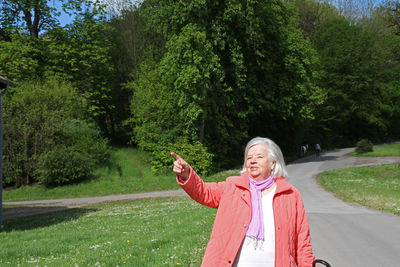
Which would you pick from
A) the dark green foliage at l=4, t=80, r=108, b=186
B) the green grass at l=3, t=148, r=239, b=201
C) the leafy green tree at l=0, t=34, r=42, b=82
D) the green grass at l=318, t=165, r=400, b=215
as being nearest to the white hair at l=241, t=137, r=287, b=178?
the green grass at l=318, t=165, r=400, b=215

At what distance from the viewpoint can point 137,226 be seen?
402 inches

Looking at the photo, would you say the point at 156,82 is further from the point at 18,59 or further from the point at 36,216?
the point at 36,216

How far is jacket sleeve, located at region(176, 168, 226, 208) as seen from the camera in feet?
10.3

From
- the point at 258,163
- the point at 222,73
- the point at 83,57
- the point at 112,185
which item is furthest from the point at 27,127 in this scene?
the point at 258,163

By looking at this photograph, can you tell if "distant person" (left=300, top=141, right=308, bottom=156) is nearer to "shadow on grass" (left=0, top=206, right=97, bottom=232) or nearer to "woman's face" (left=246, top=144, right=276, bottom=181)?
"shadow on grass" (left=0, top=206, right=97, bottom=232)

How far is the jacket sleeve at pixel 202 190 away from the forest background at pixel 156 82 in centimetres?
2244

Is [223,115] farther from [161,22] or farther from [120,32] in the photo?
[120,32]

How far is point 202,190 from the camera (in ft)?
10.5

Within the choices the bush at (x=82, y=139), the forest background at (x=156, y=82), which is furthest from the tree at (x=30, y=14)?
the bush at (x=82, y=139)

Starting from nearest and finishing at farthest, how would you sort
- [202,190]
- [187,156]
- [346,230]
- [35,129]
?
[202,190]
[346,230]
[35,129]
[187,156]

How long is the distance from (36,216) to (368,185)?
56.3ft

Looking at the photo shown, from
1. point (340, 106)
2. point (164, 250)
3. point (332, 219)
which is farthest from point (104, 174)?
point (340, 106)

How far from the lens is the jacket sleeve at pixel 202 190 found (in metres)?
3.14

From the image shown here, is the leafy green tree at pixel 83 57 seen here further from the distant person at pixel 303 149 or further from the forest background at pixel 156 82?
the distant person at pixel 303 149
